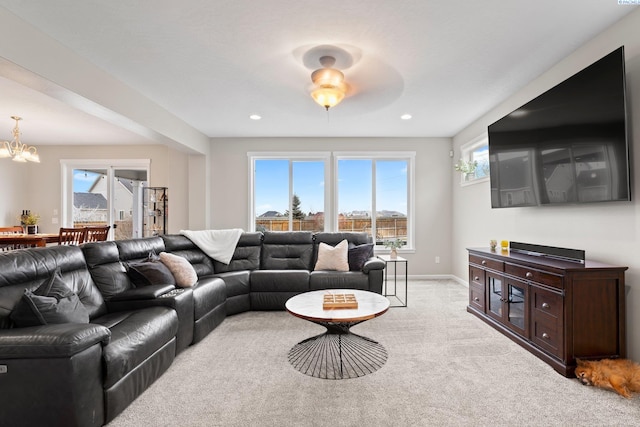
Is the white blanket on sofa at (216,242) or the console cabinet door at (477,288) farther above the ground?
the white blanket on sofa at (216,242)

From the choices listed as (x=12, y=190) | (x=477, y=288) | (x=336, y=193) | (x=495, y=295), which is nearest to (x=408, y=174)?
(x=336, y=193)

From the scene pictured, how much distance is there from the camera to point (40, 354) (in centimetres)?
156

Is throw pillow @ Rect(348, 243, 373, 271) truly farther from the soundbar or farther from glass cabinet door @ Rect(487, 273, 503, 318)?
the soundbar

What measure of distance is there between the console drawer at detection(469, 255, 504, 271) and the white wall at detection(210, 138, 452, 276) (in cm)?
203

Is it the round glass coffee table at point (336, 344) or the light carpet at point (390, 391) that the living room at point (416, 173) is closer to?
the light carpet at point (390, 391)

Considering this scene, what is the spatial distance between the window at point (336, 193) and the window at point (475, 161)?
0.96 m

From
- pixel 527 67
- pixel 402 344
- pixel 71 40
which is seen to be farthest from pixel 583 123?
pixel 71 40

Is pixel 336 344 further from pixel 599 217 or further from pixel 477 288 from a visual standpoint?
pixel 599 217

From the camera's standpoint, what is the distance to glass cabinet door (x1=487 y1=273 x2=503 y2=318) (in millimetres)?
3225

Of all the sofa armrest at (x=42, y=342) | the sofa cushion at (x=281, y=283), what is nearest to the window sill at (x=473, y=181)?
the sofa cushion at (x=281, y=283)

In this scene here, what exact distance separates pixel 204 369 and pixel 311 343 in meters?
0.96

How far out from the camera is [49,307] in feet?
6.07

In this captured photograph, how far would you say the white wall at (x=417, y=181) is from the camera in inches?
228

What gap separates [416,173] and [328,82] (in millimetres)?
3325
